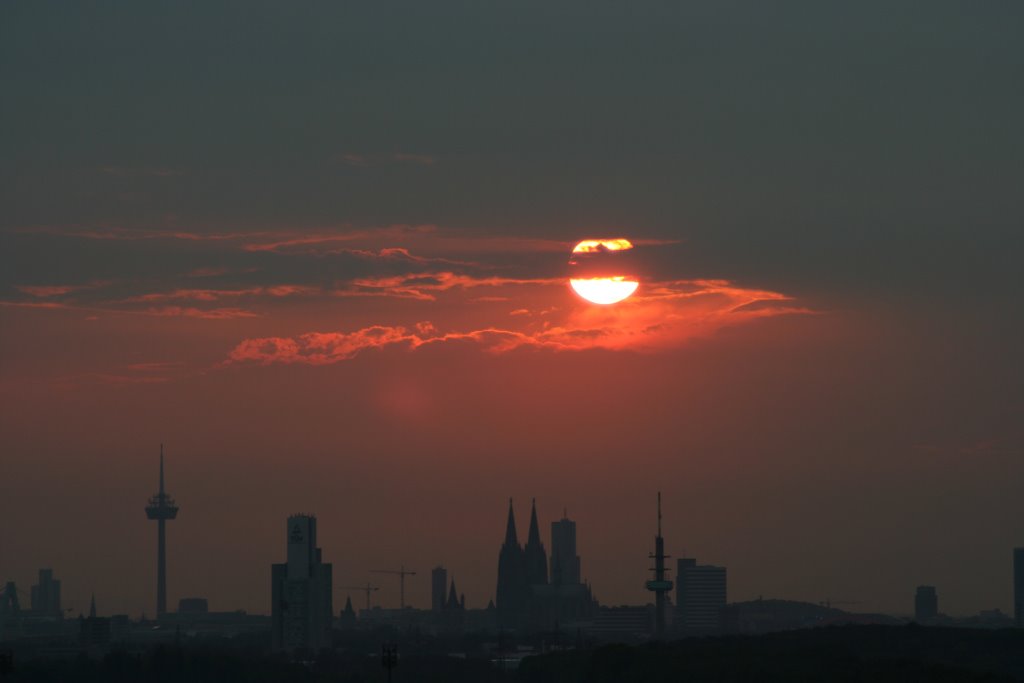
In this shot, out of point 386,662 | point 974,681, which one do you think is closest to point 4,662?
point 386,662

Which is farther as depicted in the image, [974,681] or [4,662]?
[974,681]

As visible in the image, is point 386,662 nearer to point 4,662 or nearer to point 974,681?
point 4,662

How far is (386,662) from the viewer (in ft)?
648

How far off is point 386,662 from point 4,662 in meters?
36.8

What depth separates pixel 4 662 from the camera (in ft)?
578

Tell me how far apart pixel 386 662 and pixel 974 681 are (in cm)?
5289

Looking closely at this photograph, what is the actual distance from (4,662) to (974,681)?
276 ft

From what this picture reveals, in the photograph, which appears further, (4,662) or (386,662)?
(386,662)

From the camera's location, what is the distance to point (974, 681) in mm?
192625
